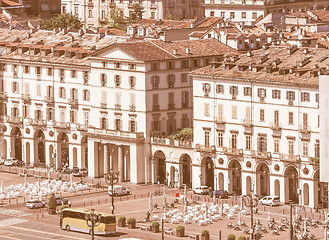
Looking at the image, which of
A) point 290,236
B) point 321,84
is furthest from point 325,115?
point 290,236

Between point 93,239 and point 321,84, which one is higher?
point 321,84

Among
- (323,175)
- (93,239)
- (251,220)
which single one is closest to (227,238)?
(251,220)

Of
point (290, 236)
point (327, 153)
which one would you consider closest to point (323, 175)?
point (327, 153)

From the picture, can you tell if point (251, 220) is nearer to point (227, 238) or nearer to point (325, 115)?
point (227, 238)

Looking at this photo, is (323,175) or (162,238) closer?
(323,175)

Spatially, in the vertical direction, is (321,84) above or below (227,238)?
above

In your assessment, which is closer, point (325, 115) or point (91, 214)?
point (325, 115)

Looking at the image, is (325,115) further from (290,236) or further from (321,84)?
(290,236)
